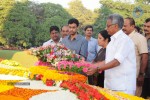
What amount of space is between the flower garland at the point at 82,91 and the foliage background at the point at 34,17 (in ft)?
93.1

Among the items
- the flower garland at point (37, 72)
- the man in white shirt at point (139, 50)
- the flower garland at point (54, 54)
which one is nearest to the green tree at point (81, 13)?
the man in white shirt at point (139, 50)

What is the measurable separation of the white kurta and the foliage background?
27.6 metres

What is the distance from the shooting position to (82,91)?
10.8 feet

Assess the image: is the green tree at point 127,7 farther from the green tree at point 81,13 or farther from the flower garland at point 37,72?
the flower garland at point 37,72

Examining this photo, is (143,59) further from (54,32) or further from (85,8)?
(85,8)

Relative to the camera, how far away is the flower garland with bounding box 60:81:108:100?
324 cm

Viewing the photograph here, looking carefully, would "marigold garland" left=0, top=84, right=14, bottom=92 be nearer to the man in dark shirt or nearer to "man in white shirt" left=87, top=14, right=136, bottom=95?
"man in white shirt" left=87, top=14, right=136, bottom=95

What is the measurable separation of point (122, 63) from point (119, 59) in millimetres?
127

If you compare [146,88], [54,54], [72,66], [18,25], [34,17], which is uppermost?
[34,17]

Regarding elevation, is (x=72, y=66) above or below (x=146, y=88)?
above

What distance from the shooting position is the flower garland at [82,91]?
10.6 ft

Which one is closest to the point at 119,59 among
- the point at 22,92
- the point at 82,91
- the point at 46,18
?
the point at 82,91

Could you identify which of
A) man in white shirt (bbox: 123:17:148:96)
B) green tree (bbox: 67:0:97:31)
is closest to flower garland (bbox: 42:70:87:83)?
man in white shirt (bbox: 123:17:148:96)

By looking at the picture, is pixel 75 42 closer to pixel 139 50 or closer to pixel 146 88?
pixel 139 50
